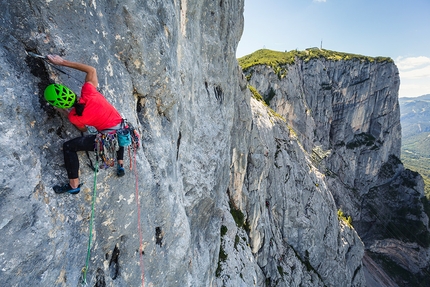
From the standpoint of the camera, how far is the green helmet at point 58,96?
191 inches

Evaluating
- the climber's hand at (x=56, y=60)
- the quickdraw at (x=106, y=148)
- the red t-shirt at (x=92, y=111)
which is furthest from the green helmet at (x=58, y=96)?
the quickdraw at (x=106, y=148)

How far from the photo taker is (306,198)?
38031 mm

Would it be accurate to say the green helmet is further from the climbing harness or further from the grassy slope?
the grassy slope

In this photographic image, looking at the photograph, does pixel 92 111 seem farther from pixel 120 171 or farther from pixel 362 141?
pixel 362 141

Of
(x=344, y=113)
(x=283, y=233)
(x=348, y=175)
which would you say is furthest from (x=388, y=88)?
(x=283, y=233)

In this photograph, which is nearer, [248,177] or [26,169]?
[26,169]

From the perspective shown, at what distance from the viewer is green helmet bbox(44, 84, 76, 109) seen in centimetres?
484

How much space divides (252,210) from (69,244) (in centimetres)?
2208

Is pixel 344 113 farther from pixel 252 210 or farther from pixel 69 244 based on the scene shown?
pixel 69 244

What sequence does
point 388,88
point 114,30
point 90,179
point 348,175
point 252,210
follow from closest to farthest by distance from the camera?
point 90,179 → point 114,30 → point 252,210 → point 348,175 → point 388,88

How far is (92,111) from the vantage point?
5.47 m

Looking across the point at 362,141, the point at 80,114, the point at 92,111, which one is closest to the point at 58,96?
the point at 80,114

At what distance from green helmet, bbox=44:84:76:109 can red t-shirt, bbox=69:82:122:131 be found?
327 mm

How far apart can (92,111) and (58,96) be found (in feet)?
2.46
